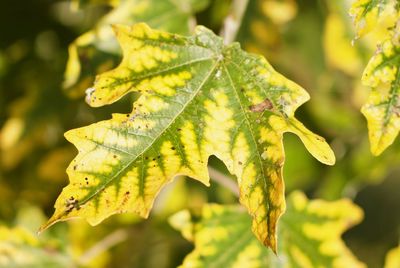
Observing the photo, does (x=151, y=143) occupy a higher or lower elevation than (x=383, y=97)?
lower

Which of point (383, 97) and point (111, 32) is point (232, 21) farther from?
point (383, 97)

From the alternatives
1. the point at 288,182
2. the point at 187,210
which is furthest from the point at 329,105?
the point at 187,210

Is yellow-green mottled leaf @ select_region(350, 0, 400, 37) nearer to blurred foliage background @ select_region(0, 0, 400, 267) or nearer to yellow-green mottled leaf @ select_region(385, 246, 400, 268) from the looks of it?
blurred foliage background @ select_region(0, 0, 400, 267)

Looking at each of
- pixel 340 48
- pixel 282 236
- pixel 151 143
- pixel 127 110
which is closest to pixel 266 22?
pixel 340 48

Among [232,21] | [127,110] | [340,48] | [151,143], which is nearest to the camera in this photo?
[151,143]

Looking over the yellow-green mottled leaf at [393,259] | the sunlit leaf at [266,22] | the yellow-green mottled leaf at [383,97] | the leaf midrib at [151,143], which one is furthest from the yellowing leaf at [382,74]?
the sunlit leaf at [266,22]

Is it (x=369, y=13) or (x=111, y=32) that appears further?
(x=111, y=32)
